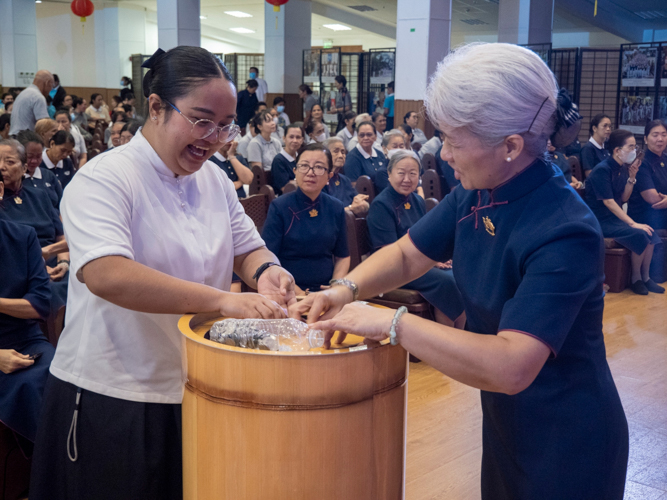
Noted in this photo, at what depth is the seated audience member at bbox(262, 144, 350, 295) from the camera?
3.77 meters

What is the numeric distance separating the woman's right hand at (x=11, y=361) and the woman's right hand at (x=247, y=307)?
1464mm

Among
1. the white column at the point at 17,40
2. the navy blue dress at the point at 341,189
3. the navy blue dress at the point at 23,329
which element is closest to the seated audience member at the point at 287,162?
the navy blue dress at the point at 341,189

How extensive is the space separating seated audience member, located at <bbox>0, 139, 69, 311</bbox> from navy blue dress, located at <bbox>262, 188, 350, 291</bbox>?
1.12 metres

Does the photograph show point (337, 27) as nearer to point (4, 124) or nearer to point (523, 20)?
point (523, 20)

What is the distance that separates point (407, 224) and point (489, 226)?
3021 millimetres

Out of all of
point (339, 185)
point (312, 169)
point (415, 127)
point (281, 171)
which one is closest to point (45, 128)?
point (281, 171)

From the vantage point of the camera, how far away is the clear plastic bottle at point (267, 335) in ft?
3.70

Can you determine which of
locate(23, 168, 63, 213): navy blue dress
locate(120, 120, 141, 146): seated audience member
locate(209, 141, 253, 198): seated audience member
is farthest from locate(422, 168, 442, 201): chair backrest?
locate(23, 168, 63, 213): navy blue dress

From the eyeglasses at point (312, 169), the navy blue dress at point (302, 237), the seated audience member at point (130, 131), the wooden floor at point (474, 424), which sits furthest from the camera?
the seated audience member at point (130, 131)

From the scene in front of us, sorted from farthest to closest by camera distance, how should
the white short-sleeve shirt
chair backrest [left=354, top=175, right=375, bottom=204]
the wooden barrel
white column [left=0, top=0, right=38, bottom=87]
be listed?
white column [left=0, top=0, right=38, bottom=87] < chair backrest [left=354, top=175, right=375, bottom=204] < the white short-sleeve shirt < the wooden barrel

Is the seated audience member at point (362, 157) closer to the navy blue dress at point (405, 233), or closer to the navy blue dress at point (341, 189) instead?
the navy blue dress at point (341, 189)

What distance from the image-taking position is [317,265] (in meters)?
3.80

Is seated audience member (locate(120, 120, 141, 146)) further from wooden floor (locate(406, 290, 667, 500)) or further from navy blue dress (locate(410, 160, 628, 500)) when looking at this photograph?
navy blue dress (locate(410, 160, 628, 500))

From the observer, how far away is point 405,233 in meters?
4.12
